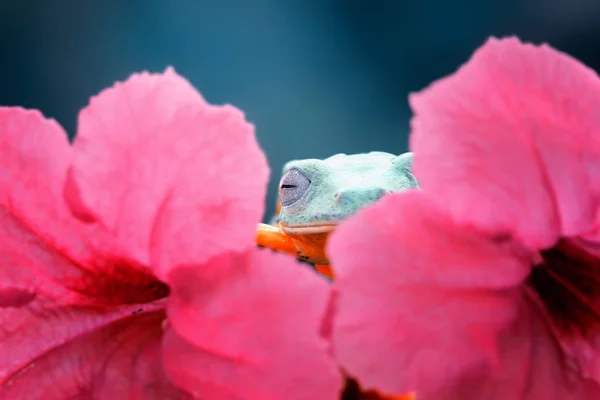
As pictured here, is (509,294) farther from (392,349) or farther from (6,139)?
(6,139)

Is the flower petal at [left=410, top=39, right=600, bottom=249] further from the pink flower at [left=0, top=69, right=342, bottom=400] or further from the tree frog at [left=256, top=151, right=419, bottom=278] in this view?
the tree frog at [left=256, top=151, right=419, bottom=278]

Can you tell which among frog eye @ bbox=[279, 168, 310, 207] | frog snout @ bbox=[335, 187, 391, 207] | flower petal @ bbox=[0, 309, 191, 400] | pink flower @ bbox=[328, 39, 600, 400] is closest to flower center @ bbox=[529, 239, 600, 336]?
pink flower @ bbox=[328, 39, 600, 400]

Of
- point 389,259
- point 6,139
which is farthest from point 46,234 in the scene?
point 389,259

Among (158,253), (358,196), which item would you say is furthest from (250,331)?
(358,196)

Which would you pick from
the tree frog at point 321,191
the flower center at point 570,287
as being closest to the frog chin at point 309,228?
the tree frog at point 321,191

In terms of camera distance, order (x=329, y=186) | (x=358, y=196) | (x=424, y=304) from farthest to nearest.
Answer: (x=329, y=186) < (x=358, y=196) < (x=424, y=304)

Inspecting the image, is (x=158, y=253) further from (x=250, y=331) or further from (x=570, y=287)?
(x=570, y=287)

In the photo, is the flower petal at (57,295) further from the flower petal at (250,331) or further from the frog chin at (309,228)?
the frog chin at (309,228)

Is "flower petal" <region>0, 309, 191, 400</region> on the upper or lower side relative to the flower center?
lower
